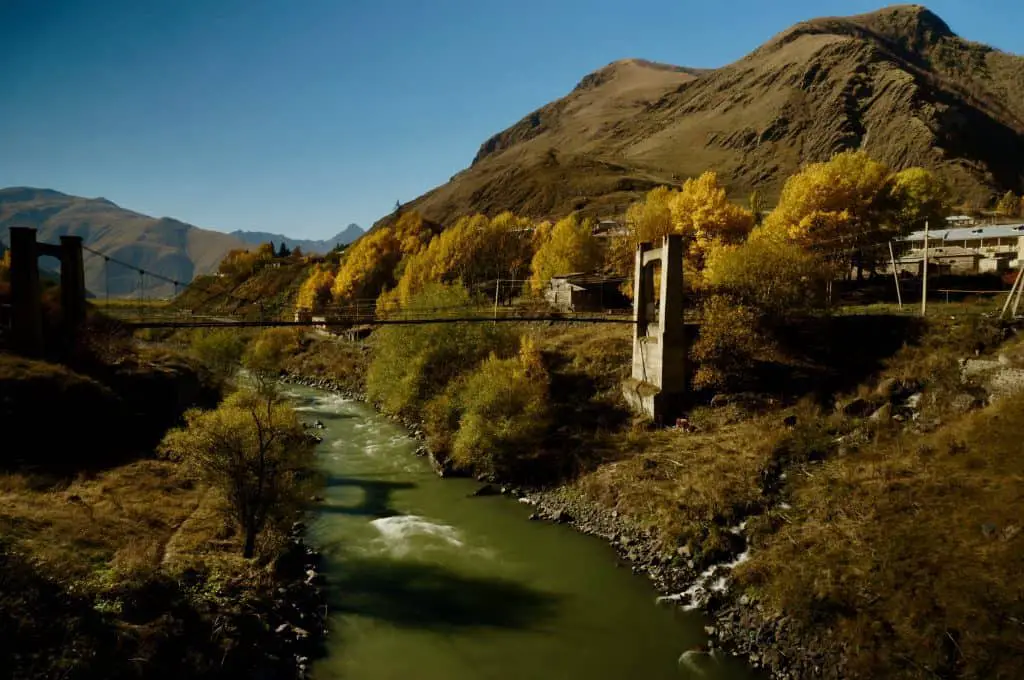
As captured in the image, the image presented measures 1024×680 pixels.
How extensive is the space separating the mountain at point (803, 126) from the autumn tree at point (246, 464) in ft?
246

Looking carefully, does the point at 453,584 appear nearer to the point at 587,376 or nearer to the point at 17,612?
the point at 17,612

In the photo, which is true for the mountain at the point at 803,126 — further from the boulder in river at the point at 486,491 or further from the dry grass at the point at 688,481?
the boulder in river at the point at 486,491

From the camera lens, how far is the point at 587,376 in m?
24.5

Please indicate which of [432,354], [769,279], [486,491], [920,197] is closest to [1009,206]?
[920,197]

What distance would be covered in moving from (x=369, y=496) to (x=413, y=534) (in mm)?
3512

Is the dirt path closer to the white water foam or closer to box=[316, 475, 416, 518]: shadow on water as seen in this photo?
box=[316, 475, 416, 518]: shadow on water

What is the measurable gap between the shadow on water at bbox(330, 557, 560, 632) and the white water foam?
0.91m

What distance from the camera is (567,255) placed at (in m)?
39.3

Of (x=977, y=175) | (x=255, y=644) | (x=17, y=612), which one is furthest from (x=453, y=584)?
(x=977, y=175)

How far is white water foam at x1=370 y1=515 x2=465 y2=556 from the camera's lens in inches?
630

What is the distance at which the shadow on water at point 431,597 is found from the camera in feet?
41.1

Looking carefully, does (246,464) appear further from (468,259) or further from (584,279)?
(468,259)

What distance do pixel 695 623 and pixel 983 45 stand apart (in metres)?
211

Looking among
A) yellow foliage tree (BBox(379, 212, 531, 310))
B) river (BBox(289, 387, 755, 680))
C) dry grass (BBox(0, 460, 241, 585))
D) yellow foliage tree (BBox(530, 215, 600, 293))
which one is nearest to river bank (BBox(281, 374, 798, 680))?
river (BBox(289, 387, 755, 680))
